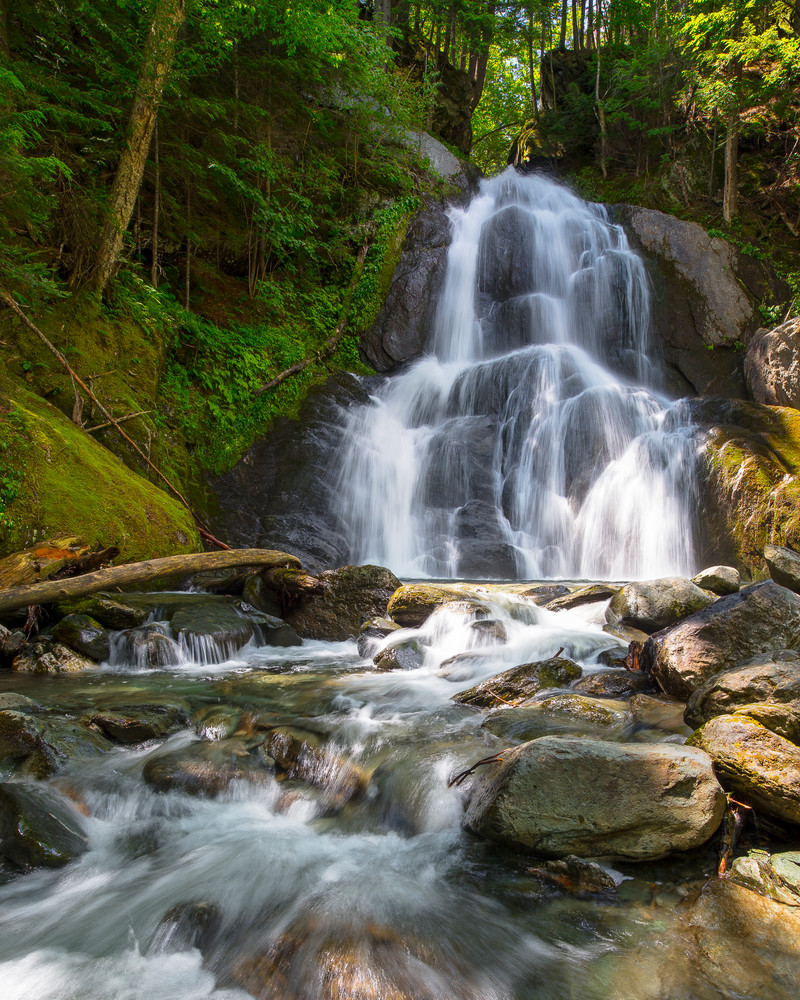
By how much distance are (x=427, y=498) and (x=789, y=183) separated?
A: 47.1 ft

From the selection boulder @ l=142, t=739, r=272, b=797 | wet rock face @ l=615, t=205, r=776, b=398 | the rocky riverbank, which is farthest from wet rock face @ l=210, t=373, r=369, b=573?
wet rock face @ l=615, t=205, r=776, b=398

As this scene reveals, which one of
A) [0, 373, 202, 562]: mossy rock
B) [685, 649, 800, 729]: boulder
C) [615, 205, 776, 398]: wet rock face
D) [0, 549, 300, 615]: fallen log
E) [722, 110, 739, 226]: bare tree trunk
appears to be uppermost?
[722, 110, 739, 226]: bare tree trunk

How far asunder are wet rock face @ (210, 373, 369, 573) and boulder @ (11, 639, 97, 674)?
434 cm

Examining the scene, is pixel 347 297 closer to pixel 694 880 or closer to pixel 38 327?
pixel 38 327

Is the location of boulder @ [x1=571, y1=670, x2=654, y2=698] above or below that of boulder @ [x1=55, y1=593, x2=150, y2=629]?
below

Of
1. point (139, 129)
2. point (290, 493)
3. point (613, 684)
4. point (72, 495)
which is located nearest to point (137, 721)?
point (72, 495)

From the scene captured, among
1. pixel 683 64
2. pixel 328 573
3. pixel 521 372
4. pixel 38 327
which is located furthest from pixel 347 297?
pixel 683 64

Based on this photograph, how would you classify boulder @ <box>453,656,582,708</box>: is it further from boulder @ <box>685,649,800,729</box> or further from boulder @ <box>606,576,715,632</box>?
boulder @ <box>606,576,715,632</box>

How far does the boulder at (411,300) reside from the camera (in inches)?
587

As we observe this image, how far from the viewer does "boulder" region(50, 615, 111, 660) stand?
19.3ft

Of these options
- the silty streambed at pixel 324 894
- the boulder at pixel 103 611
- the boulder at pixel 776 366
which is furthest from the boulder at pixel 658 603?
the boulder at pixel 776 366

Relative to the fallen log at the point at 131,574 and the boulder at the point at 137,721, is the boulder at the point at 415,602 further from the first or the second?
the boulder at the point at 137,721

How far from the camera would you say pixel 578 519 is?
11.6 m

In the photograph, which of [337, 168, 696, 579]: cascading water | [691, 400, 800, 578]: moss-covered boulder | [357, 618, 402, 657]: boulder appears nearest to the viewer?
[357, 618, 402, 657]: boulder
